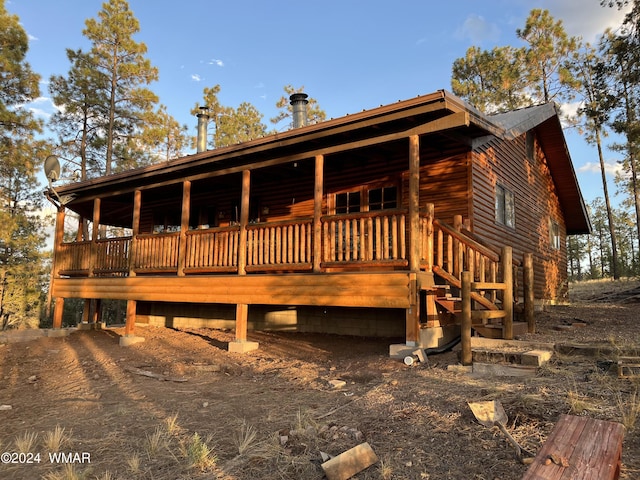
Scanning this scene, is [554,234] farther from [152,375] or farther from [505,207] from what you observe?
[152,375]

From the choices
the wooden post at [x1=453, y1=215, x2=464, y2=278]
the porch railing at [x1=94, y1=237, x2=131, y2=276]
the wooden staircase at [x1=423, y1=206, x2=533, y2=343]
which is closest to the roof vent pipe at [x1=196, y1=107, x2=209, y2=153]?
the porch railing at [x1=94, y1=237, x2=131, y2=276]

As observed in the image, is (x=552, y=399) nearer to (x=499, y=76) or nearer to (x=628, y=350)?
(x=628, y=350)

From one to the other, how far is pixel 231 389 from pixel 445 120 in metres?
5.15

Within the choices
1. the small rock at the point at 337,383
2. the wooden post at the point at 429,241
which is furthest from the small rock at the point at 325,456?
the wooden post at the point at 429,241

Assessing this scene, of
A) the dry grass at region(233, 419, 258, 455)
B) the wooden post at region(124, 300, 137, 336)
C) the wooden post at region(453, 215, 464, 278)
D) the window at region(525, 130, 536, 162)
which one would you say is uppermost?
the window at region(525, 130, 536, 162)

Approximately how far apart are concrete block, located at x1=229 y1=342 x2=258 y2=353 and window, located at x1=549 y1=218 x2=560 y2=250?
11.5m

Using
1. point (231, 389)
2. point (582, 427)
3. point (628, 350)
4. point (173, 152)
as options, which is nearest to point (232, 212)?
point (231, 389)

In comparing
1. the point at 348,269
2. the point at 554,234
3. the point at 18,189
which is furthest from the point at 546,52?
the point at 18,189

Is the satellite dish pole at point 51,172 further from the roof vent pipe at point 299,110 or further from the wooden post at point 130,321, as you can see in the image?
the roof vent pipe at point 299,110

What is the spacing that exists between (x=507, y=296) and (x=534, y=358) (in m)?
1.94

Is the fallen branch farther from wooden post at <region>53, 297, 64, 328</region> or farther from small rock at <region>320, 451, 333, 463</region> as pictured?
wooden post at <region>53, 297, 64, 328</region>

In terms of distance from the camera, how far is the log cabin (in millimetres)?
7184

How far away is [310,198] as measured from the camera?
39.2 feet

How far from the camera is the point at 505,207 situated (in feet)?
38.1
